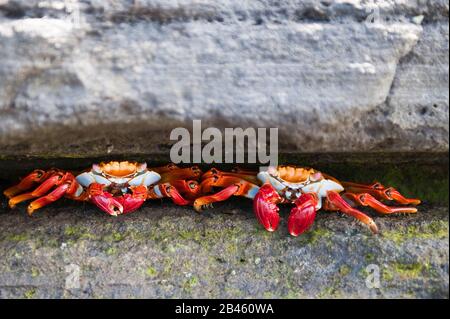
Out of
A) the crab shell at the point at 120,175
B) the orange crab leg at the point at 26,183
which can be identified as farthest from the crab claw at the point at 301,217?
the orange crab leg at the point at 26,183

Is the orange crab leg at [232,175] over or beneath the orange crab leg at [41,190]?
over

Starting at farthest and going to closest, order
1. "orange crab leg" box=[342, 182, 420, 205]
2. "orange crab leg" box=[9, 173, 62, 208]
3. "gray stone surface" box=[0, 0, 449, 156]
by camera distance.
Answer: "orange crab leg" box=[342, 182, 420, 205]
"orange crab leg" box=[9, 173, 62, 208]
"gray stone surface" box=[0, 0, 449, 156]

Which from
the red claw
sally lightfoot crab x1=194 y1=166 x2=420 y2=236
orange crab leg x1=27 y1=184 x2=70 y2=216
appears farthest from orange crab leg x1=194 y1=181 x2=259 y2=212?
orange crab leg x1=27 y1=184 x2=70 y2=216

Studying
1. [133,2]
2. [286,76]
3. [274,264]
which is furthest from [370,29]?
[274,264]

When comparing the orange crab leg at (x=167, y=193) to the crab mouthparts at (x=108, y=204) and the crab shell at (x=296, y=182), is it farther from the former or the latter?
the crab shell at (x=296, y=182)

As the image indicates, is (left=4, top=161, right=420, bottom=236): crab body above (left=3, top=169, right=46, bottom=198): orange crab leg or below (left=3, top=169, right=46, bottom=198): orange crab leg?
above

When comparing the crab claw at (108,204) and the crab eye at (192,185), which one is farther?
the crab eye at (192,185)

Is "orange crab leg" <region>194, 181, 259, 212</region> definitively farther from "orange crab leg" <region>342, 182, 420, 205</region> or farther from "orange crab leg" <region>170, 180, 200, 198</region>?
"orange crab leg" <region>342, 182, 420, 205</region>

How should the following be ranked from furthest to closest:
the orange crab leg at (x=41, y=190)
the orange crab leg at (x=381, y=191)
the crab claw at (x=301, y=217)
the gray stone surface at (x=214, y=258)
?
the orange crab leg at (x=381, y=191) → the orange crab leg at (x=41, y=190) → the crab claw at (x=301, y=217) → the gray stone surface at (x=214, y=258)
